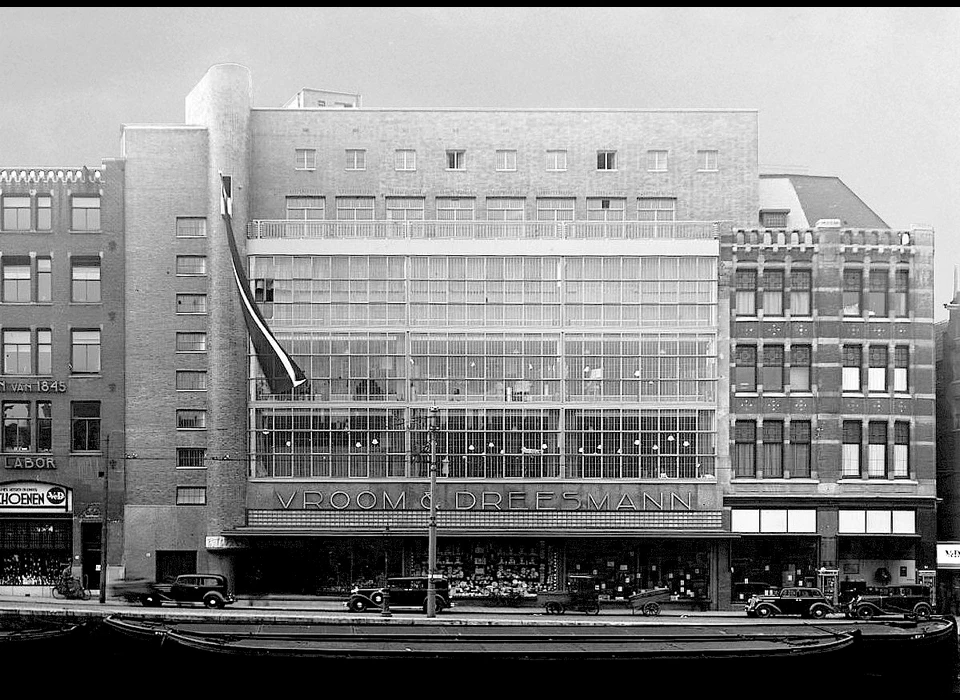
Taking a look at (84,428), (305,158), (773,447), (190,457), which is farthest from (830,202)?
(84,428)

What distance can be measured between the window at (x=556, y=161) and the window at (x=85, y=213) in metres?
23.8

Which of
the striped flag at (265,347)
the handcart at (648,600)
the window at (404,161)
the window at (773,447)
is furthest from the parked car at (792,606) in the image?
the window at (404,161)

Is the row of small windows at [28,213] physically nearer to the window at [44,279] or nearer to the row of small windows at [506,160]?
the window at [44,279]

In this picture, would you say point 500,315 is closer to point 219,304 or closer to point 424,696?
point 219,304

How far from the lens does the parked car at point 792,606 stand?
5378cm

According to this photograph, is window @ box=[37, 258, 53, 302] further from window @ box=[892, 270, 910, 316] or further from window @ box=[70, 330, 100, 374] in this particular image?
window @ box=[892, 270, 910, 316]

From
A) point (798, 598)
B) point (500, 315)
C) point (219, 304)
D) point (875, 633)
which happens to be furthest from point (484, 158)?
point (875, 633)

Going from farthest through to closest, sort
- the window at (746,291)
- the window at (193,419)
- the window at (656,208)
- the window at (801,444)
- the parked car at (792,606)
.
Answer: the window at (656,208), the window at (193,419), the window at (746,291), the window at (801,444), the parked car at (792,606)

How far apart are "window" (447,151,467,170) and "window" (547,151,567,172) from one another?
4.51m

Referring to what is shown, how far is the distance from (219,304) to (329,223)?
7.02 metres

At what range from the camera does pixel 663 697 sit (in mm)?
36875

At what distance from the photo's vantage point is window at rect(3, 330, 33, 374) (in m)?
64.4

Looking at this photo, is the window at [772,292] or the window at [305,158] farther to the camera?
the window at [305,158]

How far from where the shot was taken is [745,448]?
63.5 m
